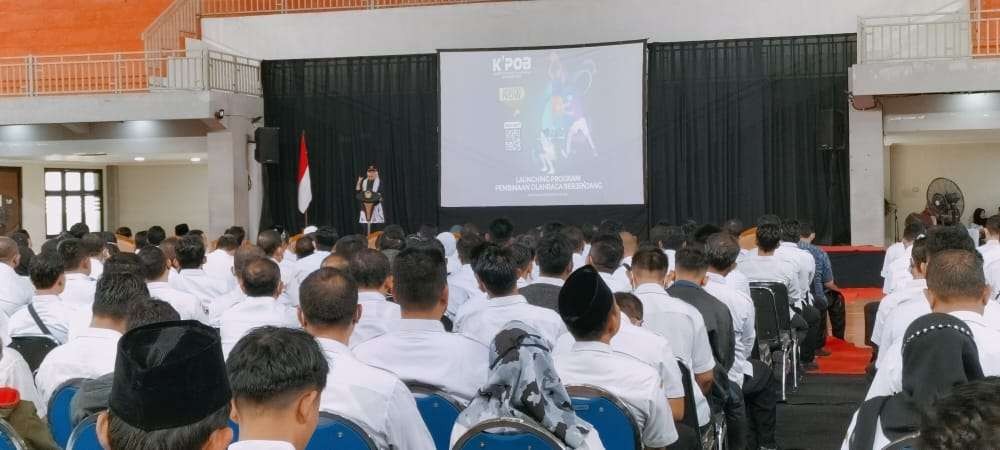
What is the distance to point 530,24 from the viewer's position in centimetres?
1580

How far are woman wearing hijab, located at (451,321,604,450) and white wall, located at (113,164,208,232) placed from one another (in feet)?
61.3

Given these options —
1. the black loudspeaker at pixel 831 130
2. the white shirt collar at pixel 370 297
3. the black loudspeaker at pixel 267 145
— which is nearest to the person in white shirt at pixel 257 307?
the white shirt collar at pixel 370 297

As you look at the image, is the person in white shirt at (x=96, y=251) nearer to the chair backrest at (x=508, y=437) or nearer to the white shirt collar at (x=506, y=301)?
the white shirt collar at (x=506, y=301)

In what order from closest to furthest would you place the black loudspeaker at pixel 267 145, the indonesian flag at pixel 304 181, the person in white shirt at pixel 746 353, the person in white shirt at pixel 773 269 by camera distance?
the person in white shirt at pixel 746 353 < the person in white shirt at pixel 773 269 < the black loudspeaker at pixel 267 145 < the indonesian flag at pixel 304 181

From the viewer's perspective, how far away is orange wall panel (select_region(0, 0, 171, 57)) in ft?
58.3

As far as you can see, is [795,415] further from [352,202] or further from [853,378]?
[352,202]

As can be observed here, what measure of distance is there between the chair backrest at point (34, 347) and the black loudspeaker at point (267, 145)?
11089 millimetres

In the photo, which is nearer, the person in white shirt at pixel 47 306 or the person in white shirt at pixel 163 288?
the person in white shirt at pixel 47 306

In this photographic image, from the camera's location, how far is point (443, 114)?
15.2 m

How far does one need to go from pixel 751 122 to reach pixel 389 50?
5488mm

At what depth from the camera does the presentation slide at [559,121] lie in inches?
569

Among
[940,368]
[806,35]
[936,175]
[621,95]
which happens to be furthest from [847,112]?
[940,368]

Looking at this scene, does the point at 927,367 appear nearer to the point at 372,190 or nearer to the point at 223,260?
the point at 223,260

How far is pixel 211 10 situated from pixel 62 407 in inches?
584
